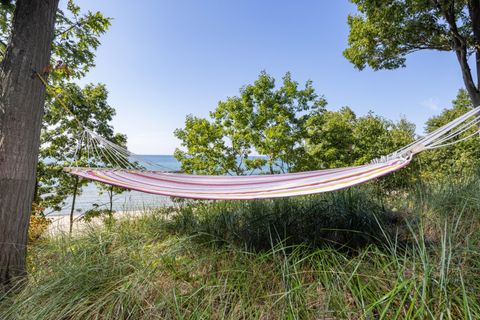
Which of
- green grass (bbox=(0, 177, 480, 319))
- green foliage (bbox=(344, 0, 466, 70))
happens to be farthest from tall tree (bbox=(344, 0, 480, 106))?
green grass (bbox=(0, 177, 480, 319))

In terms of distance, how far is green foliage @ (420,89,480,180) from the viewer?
251cm

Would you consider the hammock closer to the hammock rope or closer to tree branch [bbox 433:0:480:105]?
the hammock rope

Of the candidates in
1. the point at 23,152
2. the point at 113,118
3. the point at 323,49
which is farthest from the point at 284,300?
the point at 323,49

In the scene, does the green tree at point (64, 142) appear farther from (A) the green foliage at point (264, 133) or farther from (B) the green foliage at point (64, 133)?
(A) the green foliage at point (264, 133)

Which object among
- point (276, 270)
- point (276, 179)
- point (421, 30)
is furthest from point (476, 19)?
point (276, 270)

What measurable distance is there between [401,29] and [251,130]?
12.6ft

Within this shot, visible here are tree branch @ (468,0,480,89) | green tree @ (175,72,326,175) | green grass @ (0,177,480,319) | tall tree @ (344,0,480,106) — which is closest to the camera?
green grass @ (0,177,480,319)

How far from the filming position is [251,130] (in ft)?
21.9

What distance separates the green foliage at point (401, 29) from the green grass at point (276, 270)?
381 cm

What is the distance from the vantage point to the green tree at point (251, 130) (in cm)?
648

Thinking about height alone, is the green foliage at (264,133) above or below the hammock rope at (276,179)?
above

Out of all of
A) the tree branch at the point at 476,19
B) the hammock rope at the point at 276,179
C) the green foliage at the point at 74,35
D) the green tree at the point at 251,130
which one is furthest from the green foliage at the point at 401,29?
the green foliage at the point at 74,35

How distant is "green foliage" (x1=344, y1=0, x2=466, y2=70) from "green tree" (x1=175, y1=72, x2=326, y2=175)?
2182mm

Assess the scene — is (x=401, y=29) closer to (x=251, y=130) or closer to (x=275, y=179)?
(x=251, y=130)
